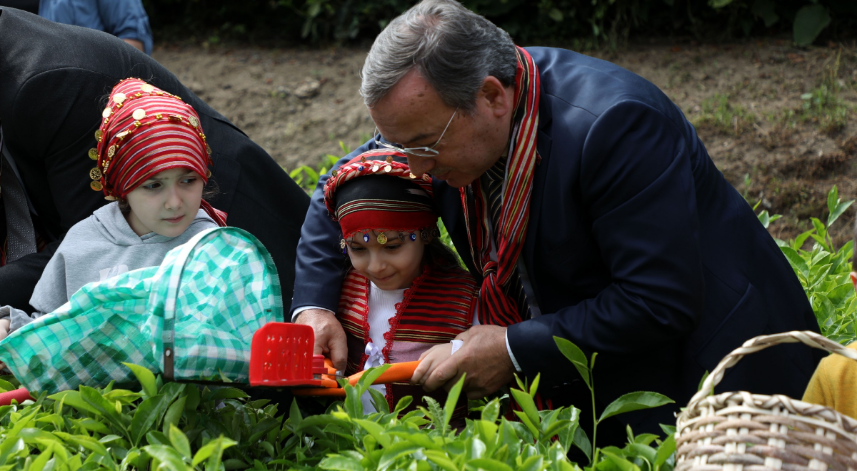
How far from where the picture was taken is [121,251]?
7.63 feet

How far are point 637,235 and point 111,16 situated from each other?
3.32 meters

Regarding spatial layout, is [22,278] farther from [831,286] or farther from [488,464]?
[831,286]

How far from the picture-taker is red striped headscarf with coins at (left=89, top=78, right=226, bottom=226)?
2.23m

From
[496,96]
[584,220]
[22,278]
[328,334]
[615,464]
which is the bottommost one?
[22,278]

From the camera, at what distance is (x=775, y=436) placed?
1.25 metres

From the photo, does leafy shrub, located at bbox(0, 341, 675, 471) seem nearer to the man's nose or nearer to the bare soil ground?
the man's nose

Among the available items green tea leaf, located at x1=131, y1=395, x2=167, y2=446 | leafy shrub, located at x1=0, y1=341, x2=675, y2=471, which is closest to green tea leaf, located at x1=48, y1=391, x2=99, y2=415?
leafy shrub, located at x1=0, y1=341, x2=675, y2=471

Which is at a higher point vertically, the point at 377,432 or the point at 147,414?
the point at 377,432

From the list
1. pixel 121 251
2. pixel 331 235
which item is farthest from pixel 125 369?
pixel 331 235

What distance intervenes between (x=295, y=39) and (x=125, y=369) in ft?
21.5

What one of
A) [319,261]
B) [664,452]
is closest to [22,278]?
[319,261]

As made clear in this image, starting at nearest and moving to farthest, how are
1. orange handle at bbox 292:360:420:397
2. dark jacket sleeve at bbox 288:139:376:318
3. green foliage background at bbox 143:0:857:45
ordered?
1. orange handle at bbox 292:360:420:397
2. dark jacket sleeve at bbox 288:139:376:318
3. green foliage background at bbox 143:0:857:45

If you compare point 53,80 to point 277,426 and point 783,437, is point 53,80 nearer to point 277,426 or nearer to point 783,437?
point 277,426

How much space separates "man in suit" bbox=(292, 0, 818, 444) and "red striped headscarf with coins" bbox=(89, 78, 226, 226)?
2.05 feet
